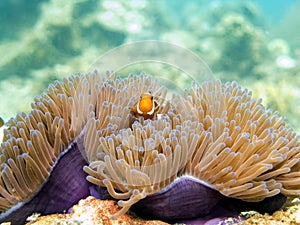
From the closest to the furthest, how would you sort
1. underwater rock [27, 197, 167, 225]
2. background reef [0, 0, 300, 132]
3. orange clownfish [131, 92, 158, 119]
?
underwater rock [27, 197, 167, 225] < orange clownfish [131, 92, 158, 119] < background reef [0, 0, 300, 132]

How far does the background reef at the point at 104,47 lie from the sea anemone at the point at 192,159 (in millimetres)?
4881

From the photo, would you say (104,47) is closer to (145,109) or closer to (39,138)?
(145,109)

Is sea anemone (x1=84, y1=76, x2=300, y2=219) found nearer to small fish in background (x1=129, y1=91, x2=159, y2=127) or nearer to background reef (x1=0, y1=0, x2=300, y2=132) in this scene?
small fish in background (x1=129, y1=91, x2=159, y2=127)

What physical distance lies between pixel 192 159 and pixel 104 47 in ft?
24.3

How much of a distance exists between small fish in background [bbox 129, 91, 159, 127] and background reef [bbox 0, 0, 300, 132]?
15.4 feet

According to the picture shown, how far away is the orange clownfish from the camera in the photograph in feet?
5.81

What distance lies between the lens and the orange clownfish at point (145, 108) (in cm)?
177

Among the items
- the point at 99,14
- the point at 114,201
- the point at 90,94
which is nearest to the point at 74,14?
the point at 99,14

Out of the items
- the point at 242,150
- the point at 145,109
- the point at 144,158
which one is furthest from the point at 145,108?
the point at 242,150

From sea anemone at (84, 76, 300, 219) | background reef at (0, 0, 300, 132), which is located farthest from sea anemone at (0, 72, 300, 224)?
background reef at (0, 0, 300, 132)

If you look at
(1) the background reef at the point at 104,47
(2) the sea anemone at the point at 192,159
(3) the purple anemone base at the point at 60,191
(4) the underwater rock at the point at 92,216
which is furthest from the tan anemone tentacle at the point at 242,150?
(1) the background reef at the point at 104,47

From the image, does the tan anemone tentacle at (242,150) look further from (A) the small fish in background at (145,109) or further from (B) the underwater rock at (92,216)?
(B) the underwater rock at (92,216)

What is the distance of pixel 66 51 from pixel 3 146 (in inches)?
262

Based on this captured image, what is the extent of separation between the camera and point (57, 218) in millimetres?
1444
